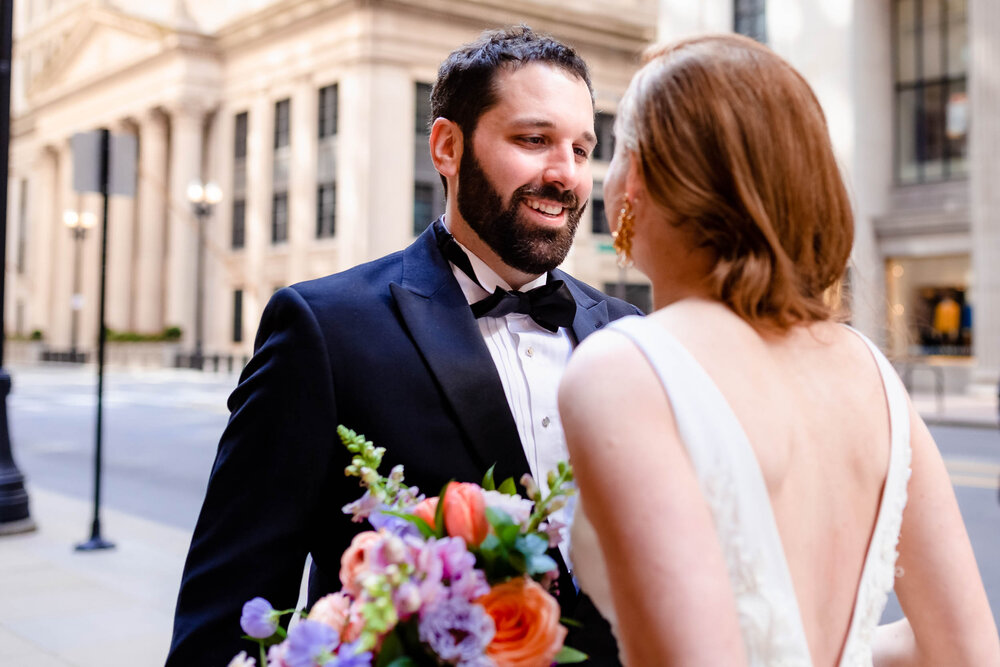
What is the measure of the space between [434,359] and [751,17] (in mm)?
30458

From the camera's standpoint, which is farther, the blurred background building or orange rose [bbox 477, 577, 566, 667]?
the blurred background building

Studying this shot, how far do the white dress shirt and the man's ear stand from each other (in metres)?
0.21

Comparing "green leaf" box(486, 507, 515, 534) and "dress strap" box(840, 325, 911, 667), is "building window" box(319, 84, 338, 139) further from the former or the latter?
"green leaf" box(486, 507, 515, 534)

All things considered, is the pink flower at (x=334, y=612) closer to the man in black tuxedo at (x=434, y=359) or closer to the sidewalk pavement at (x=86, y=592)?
the man in black tuxedo at (x=434, y=359)

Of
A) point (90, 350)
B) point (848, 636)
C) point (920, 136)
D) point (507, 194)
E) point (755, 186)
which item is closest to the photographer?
point (755, 186)

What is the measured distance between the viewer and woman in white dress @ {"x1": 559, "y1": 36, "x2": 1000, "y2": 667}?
4.36 ft

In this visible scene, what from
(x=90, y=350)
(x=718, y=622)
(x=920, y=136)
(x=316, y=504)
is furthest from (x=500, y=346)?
(x=90, y=350)

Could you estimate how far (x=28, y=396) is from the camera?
2944cm

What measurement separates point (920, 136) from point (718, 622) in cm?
3080

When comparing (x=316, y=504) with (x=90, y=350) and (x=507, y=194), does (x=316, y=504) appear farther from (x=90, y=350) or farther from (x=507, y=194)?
(x=90, y=350)

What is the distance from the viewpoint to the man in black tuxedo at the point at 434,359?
2.14 meters

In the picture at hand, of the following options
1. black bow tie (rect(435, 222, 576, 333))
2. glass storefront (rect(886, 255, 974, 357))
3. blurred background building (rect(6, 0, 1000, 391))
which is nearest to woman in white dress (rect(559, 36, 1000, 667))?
black bow tie (rect(435, 222, 576, 333))

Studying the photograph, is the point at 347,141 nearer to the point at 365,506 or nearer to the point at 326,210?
the point at 326,210

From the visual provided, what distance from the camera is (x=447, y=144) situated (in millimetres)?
2484
